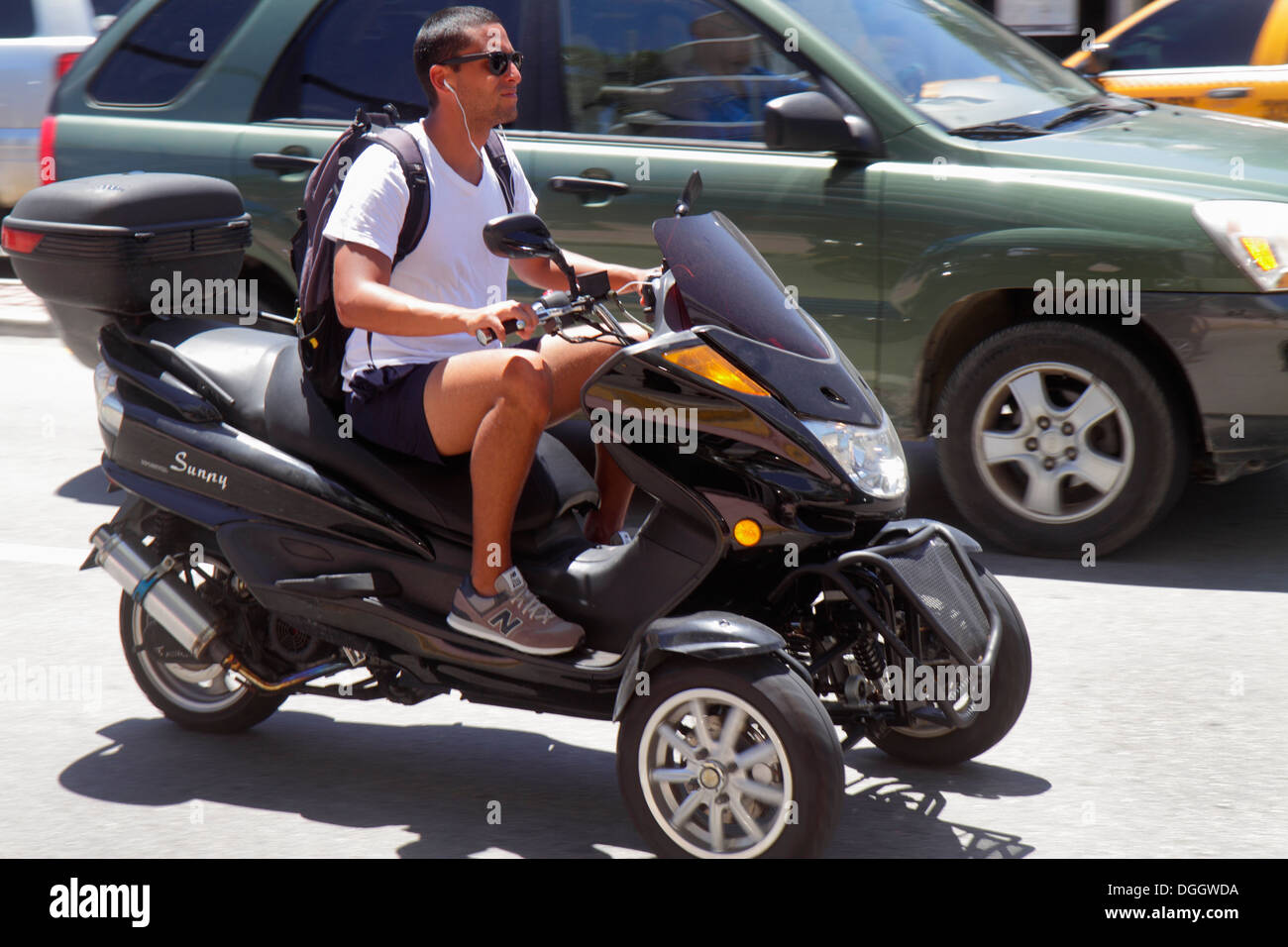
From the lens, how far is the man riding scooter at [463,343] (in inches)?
144

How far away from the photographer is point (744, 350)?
11.4ft

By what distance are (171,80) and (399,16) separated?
101cm

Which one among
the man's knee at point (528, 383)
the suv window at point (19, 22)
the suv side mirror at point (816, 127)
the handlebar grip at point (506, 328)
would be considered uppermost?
the suv window at point (19, 22)

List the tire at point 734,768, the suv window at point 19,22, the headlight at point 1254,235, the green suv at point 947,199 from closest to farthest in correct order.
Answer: the tire at point 734,768, the headlight at point 1254,235, the green suv at point 947,199, the suv window at point 19,22

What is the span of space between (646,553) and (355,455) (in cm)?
75

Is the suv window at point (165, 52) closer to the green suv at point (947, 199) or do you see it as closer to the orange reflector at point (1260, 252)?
the green suv at point (947, 199)

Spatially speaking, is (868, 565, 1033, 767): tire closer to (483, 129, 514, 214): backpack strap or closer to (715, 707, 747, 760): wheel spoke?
(715, 707, 747, 760): wheel spoke

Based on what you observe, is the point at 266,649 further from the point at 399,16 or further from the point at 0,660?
the point at 399,16

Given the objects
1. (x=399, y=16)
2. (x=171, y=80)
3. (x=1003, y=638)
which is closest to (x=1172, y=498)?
(x=1003, y=638)

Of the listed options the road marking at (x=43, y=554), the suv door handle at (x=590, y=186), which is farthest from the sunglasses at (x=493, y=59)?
the road marking at (x=43, y=554)

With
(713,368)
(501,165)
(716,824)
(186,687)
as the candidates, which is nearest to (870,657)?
(716,824)

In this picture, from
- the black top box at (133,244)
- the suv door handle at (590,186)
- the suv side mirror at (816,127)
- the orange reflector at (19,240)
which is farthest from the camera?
the suv door handle at (590,186)

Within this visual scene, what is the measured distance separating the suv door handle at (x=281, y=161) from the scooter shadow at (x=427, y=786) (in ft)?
8.20

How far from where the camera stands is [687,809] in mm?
3436
